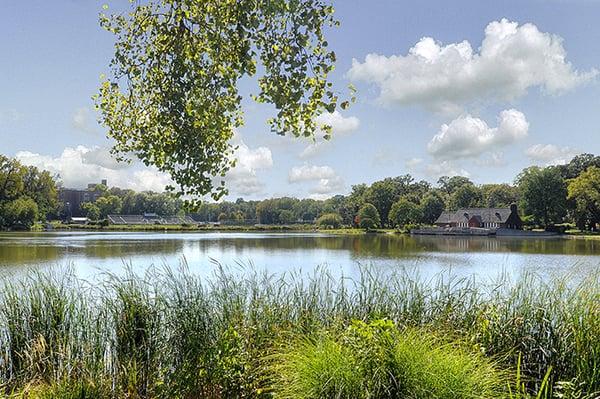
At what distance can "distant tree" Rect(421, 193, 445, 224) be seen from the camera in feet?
281

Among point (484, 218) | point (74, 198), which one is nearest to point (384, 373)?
point (484, 218)

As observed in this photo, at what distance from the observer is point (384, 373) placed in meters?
3.23

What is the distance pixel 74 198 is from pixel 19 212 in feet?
267

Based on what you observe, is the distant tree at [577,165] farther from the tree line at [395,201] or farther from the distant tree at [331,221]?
the distant tree at [331,221]

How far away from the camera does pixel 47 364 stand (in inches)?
194

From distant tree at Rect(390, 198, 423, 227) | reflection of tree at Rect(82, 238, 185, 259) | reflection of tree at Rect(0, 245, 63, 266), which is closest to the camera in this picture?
reflection of tree at Rect(0, 245, 63, 266)

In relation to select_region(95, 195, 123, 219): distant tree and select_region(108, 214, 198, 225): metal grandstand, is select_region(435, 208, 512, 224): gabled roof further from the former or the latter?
select_region(95, 195, 123, 219): distant tree

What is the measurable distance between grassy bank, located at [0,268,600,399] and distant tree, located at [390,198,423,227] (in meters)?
73.9

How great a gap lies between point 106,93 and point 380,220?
82066 millimetres

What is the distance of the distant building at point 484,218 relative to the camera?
246 ft

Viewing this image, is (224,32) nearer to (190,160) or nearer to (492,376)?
(190,160)

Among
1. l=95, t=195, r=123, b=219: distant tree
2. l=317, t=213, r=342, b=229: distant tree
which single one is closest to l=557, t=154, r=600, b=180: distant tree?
l=317, t=213, r=342, b=229: distant tree

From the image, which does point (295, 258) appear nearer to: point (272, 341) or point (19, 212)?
point (272, 341)

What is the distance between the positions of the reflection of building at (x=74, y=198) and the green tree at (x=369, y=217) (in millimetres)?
78933
